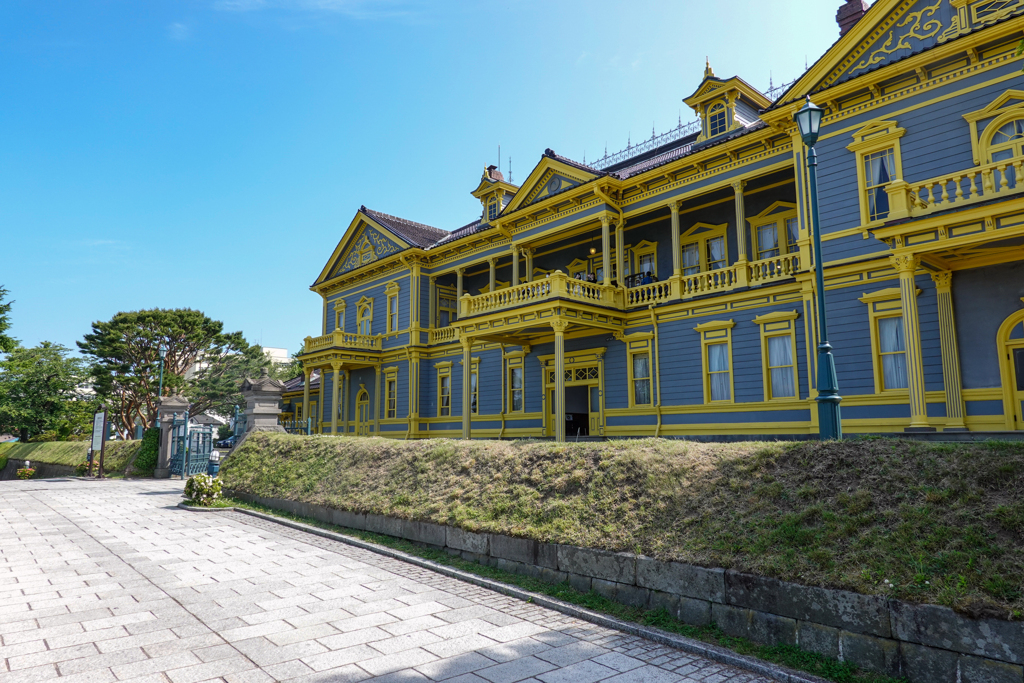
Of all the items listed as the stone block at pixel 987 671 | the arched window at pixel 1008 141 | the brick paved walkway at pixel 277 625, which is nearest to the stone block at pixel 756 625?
the brick paved walkway at pixel 277 625

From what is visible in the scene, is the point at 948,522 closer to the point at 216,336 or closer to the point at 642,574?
the point at 642,574

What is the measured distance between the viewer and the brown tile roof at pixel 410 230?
30.2 meters

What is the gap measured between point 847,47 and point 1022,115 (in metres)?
4.15

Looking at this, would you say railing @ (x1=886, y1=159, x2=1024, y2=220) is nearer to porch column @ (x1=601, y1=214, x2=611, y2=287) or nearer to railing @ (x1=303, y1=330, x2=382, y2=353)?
porch column @ (x1=601, y1=214, x2=611, y2=287)

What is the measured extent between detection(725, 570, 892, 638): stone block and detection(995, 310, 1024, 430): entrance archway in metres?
10.1

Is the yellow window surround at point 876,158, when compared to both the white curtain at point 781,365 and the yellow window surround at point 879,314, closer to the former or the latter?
the yellow window surround at point 879,314

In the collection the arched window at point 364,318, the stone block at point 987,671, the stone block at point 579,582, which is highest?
the arched window at point 364,318

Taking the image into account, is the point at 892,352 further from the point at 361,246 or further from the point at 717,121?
the point at 361,246

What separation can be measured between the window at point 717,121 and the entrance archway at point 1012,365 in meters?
9.82

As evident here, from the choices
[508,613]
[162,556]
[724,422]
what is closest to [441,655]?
[508,613]

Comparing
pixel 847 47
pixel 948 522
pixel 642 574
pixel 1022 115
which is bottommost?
pixel 642 574

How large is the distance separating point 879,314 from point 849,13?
9.36 m

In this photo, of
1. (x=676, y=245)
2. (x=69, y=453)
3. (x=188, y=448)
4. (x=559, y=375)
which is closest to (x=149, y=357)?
(x=69, y=453)

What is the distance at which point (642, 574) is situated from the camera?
6910 mm
